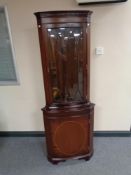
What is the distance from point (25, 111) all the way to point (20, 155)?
1.90 feet

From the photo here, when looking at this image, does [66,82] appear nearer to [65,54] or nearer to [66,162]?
[65,54]

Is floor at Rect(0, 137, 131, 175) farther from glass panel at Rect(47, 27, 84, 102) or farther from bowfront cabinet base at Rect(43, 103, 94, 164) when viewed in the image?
glass panel at Rect(47, 27, 84, 102)

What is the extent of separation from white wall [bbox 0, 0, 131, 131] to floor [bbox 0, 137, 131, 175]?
0.69ft

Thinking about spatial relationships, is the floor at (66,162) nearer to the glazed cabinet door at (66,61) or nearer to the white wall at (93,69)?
the white wall at (93,69)

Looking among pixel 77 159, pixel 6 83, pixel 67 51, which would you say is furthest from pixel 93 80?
pixel 6 83

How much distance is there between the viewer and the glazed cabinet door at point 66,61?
1631 mm

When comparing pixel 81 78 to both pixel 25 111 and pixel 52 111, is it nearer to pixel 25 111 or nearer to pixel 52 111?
pixel 52 111

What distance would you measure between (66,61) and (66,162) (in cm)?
122

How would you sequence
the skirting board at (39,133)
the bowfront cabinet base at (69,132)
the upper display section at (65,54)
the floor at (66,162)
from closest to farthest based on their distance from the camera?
the upper display section at (65,54)
the bowfront cabinet base at (69,132)
the floor at (66,162)
the skirting board at (39,133)

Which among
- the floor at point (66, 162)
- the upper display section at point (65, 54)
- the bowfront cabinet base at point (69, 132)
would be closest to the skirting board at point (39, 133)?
the floor at point (66, 162)

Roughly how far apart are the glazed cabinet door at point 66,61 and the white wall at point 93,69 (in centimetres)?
39

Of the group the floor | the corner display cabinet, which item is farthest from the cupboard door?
the floor

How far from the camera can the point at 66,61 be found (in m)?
1.74

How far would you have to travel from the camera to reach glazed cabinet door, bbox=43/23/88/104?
163cm
